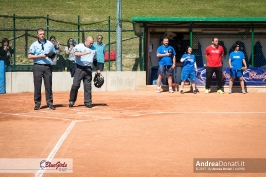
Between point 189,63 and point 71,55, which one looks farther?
point 71,55

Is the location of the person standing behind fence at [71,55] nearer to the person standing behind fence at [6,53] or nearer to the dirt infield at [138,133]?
the person standing behind fence at [6,53]

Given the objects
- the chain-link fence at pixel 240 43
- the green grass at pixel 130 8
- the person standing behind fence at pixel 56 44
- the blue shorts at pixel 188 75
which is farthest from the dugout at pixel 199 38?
the green grass at pixel 130 8

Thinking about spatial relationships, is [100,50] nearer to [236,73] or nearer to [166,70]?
[166,70]

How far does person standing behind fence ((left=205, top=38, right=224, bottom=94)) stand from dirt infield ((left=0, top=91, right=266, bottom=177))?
2441 millimetres

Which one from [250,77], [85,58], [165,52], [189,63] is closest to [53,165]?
[85,58]

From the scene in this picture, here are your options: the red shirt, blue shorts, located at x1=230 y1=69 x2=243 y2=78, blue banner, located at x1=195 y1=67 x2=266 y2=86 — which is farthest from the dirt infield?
blue banner, located at x1=195 y1=67 x2=266 y2=86

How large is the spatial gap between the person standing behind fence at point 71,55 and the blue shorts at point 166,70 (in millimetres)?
3420

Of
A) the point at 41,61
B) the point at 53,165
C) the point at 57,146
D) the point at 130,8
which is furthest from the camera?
the point at 130,8

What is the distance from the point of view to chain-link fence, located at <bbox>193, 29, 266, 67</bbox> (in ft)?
84.0

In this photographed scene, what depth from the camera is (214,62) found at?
2277 centimetres

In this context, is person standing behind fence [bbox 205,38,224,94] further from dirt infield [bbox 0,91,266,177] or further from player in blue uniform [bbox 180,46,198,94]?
dirt infield [bbox 0,91,266,177]

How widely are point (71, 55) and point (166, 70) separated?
13.2 feet

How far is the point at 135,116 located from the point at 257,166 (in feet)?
21.2

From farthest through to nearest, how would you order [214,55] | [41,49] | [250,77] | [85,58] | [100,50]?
[100,50]
[250,77]
[214,55]
[85,58]
[41,49]
